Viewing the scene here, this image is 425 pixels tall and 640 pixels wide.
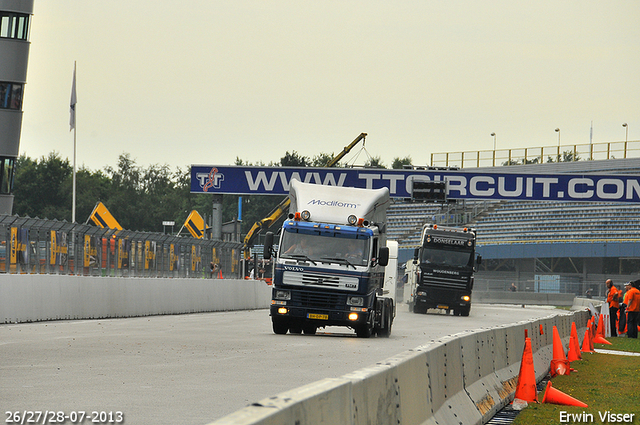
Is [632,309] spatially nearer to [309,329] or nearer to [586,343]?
[586,343]

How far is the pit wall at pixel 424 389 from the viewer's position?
13.4 feet

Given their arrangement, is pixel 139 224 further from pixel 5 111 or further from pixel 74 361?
pixel 74 361

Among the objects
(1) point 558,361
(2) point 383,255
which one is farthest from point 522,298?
(1) point 558,361

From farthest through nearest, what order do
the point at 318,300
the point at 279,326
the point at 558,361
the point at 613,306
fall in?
the point at 613,306 → the point at 279,326 → the point at 318,300 → the point at 558,361

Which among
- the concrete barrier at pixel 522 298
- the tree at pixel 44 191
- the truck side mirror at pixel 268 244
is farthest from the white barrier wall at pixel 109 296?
the tree at pixel 44 191

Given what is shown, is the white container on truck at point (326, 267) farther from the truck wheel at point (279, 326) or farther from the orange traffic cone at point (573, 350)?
the orange traffic cone at point (573, 350)

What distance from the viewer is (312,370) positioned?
41.5ft

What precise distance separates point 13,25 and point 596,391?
41260mm

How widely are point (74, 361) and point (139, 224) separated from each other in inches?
4879

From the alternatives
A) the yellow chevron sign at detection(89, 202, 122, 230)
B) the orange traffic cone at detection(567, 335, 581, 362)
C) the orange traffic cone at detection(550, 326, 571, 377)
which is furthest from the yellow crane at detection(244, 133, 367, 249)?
the orange traffic cone at detection(550, 326, 571, 377)

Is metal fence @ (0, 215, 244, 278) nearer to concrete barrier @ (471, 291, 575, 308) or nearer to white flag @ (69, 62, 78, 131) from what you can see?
white flag @ (69, 62, 78, 131)

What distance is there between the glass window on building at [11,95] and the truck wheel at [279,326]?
31.6 meters

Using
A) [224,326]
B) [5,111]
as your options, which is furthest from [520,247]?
[224,326]

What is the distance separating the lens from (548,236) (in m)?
72.6
